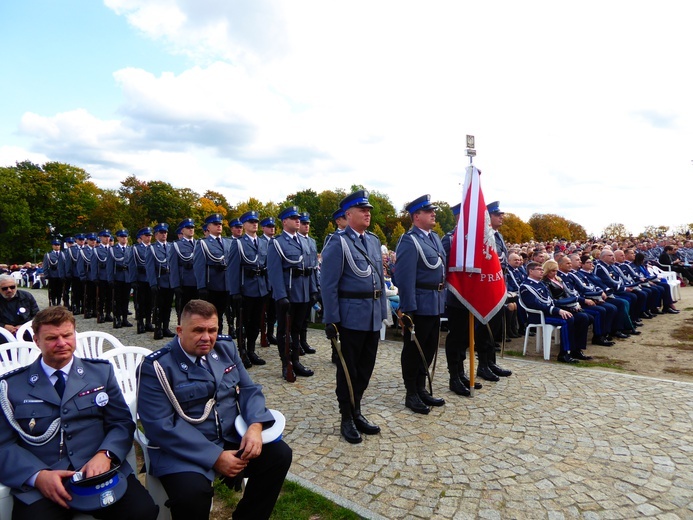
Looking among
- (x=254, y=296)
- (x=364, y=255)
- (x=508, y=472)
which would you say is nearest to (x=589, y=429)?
(x=508, y=472)

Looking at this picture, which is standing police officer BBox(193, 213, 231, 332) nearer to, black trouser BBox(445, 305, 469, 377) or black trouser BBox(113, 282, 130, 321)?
black trouser BBox(445, 305, 469, 377)

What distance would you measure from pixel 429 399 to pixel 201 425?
3.07 metres

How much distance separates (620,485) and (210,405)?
3091 millimetres

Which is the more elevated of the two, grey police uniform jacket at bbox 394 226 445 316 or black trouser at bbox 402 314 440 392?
grey police uniform jacket at bbox 394 226 445 316

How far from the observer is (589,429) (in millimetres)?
4402

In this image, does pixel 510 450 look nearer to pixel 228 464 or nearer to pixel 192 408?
pixel 228 464

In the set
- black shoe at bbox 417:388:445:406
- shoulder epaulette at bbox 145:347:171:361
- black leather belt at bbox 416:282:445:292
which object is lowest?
black shoe at bbox 417:388:445:406

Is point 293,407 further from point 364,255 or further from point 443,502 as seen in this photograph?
point 443,502

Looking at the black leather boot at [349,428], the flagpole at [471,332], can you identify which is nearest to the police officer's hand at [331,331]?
the black leather boot at [349,428]

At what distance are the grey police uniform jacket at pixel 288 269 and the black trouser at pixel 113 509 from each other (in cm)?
388

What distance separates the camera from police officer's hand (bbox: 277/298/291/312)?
246 inches

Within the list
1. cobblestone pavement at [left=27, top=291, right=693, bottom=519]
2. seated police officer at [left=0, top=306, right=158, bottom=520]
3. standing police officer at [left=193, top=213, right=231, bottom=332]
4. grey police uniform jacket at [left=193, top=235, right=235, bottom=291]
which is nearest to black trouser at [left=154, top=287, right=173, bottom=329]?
standing police officer at [left=193, top=213, right=231, bottom=332]

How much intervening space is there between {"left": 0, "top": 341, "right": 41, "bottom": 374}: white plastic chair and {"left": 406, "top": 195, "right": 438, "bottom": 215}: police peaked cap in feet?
13.3

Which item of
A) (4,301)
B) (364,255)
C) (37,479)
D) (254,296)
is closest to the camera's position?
(37,479)
